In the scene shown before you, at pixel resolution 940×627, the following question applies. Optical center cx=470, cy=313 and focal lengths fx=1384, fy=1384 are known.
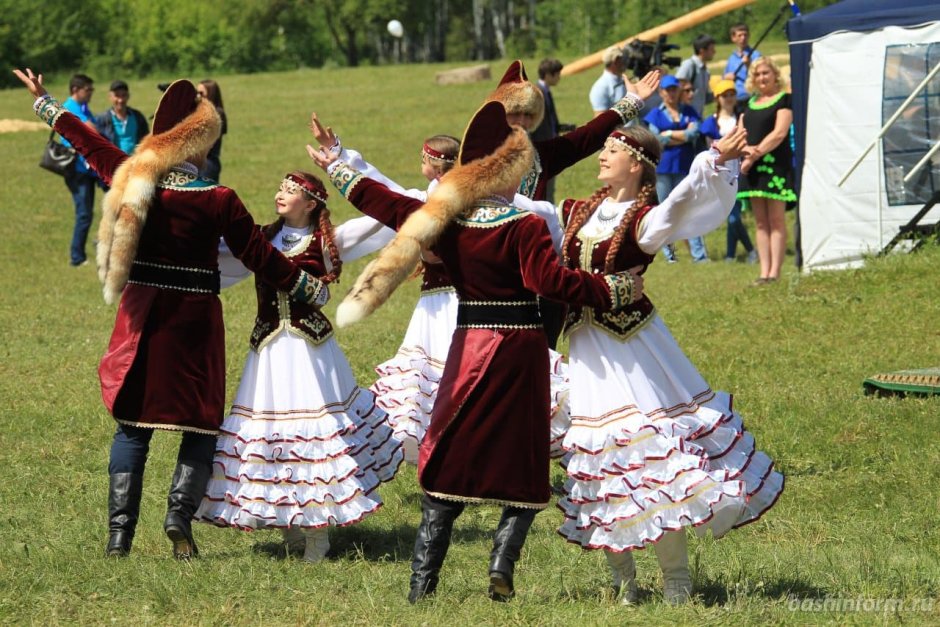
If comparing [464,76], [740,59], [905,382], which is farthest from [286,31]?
[905,382]

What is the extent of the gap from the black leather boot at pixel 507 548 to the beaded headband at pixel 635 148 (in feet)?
4.75

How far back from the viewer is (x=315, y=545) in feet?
20.5

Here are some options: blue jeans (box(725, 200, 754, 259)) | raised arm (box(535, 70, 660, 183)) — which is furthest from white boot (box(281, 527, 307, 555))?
blue jeans (box(725, 200, 754, 259))

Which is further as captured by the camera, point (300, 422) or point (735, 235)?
point (735, 235)

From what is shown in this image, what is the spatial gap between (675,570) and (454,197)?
1.64m

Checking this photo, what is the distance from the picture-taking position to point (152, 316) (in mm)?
6020

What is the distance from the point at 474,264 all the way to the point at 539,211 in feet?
2.38

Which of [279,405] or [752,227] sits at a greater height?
[279,405]

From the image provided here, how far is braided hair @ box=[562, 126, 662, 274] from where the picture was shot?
211 inches

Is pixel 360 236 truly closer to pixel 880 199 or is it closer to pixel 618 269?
pixel 618 269

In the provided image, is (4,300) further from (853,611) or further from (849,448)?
(853,611)

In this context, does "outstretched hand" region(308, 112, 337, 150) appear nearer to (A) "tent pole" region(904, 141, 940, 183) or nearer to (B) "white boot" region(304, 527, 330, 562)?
(B) "white boot" region(304, 527, 330, 562)

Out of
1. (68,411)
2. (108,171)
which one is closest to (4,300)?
(68,411)

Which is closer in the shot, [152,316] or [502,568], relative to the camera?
[502,568]
